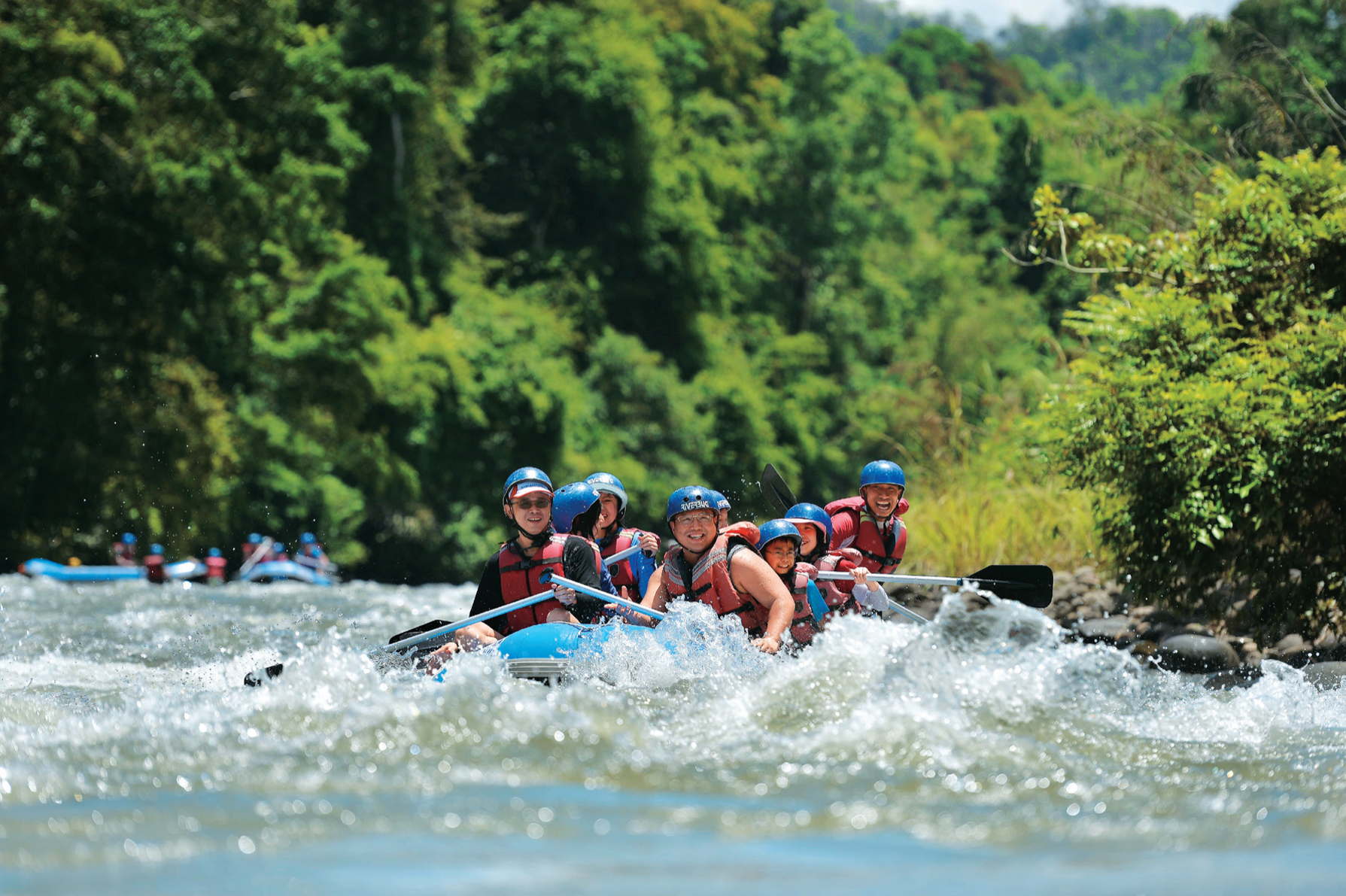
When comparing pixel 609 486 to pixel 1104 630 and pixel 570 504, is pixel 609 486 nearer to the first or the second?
pixel 570 504

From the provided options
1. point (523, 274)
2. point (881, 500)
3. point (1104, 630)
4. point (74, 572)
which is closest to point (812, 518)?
point (881, 500)

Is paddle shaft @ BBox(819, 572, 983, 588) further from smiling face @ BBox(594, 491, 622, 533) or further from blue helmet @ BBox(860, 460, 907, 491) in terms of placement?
smiling face @ BBox(594, 491, 622, 533)

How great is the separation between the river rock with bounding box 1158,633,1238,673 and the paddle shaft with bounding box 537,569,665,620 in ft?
13.4

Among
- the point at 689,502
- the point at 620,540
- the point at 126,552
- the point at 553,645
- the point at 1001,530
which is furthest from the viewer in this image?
the point at 126,552

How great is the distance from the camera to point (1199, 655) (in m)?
10.2

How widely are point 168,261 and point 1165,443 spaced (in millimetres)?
18386

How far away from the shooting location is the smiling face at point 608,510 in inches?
385

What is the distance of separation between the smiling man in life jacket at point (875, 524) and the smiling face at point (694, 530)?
7.84 ft

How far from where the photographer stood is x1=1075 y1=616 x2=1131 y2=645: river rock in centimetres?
1138

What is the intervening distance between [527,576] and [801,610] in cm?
150

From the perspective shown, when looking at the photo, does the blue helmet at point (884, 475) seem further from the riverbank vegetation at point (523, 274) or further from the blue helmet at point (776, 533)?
the blue helmet at point (776, 533)

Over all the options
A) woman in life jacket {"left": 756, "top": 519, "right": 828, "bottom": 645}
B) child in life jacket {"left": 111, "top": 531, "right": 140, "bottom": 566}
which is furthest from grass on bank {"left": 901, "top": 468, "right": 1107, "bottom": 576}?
child in life jacket {"left": 111, "top": 531, "right": 140, "bottom": 566}

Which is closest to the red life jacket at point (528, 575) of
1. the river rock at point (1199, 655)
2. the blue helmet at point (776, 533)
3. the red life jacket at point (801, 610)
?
the blue helmet at point (776, 533)

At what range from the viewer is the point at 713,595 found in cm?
802
